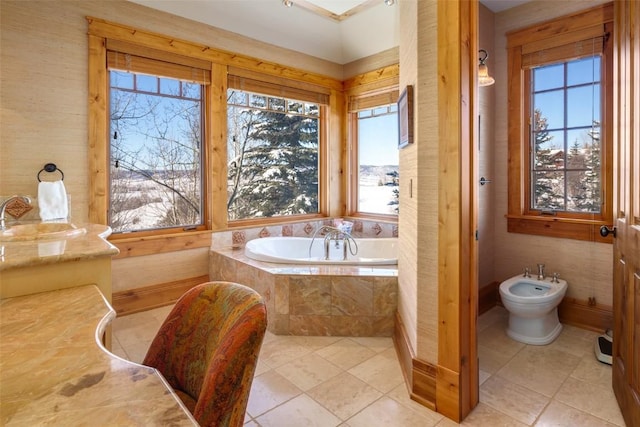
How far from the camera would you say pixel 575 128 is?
9.50 ft

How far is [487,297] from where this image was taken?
326cm

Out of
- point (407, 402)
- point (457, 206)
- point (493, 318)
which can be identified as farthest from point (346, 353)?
point (493, 318)

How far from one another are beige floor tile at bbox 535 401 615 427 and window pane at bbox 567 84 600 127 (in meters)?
2.14

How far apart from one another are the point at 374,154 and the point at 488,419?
3.12m

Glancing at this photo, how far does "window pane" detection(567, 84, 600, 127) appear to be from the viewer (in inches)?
110

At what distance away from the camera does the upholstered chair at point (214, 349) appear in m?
0.86

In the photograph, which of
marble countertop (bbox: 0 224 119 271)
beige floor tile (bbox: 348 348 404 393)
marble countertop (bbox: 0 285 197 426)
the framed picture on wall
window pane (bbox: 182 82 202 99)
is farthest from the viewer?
window pane (bbox: 182 82 202 99)

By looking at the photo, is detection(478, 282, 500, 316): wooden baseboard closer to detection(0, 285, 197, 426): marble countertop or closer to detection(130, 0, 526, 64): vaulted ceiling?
detection(130, 0, 526, 64): vaulted ceiling

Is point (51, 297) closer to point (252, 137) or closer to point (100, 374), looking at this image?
point (100, 374)

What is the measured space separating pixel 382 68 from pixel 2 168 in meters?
3.57

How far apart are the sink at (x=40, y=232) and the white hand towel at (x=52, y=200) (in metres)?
0.63

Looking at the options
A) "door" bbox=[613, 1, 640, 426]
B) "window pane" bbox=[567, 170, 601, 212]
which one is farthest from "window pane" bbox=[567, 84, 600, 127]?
"door" bbox=[613, 1, 640, 426]

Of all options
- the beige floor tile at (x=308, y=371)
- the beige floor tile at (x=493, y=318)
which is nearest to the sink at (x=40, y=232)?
the beige floor tile at (x=308, y=371)

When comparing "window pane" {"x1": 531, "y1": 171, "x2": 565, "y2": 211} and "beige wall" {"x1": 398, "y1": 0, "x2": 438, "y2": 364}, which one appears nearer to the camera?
"beige wall" {"x1": 398, "y1": 0, "x2": 438, "y2": 364}
